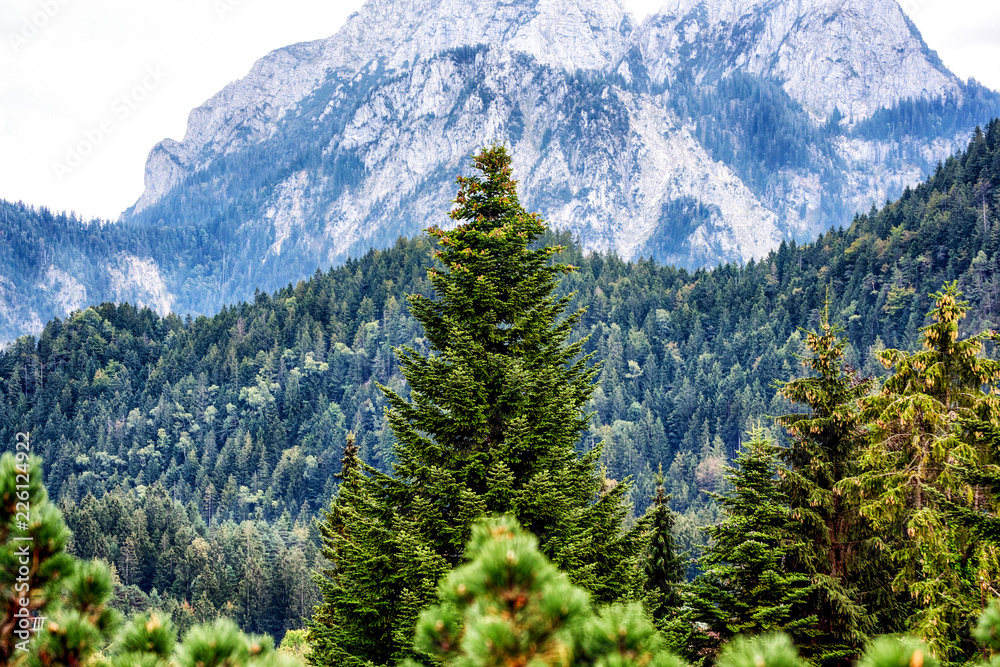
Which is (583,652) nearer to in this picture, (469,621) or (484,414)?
(469,621)

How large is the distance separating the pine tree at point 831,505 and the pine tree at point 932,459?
33.8 inches

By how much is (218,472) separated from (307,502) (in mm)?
23998

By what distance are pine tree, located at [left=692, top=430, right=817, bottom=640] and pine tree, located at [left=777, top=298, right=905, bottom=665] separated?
0.37 metres

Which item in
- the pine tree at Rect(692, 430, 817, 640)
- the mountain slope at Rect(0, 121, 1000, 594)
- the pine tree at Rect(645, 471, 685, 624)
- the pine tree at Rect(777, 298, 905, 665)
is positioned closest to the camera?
the pine tree at Rect(692, 430, 817, 640)

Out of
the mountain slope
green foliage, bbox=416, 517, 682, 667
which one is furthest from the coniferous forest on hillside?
the mountain slope

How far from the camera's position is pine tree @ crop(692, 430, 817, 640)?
1328 centimetres

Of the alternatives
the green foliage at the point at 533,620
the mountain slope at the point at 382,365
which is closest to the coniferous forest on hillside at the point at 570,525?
Answer: the green foliage at the point at 533,620

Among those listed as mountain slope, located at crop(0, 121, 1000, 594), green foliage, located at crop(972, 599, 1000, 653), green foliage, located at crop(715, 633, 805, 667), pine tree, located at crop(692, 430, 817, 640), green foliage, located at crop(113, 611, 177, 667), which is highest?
mountain slope, located at crop(0, 121, 1000, 594)

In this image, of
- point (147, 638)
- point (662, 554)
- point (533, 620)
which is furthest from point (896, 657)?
point (662, 554)

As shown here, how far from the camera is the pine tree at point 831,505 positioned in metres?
14.4

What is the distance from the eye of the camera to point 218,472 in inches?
6230

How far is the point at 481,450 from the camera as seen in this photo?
1242 cm

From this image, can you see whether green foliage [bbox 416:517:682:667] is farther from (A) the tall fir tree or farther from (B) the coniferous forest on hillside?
(A) the tall fir tree

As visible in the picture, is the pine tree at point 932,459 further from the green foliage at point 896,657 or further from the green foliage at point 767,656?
the green foliage at point 767,656
